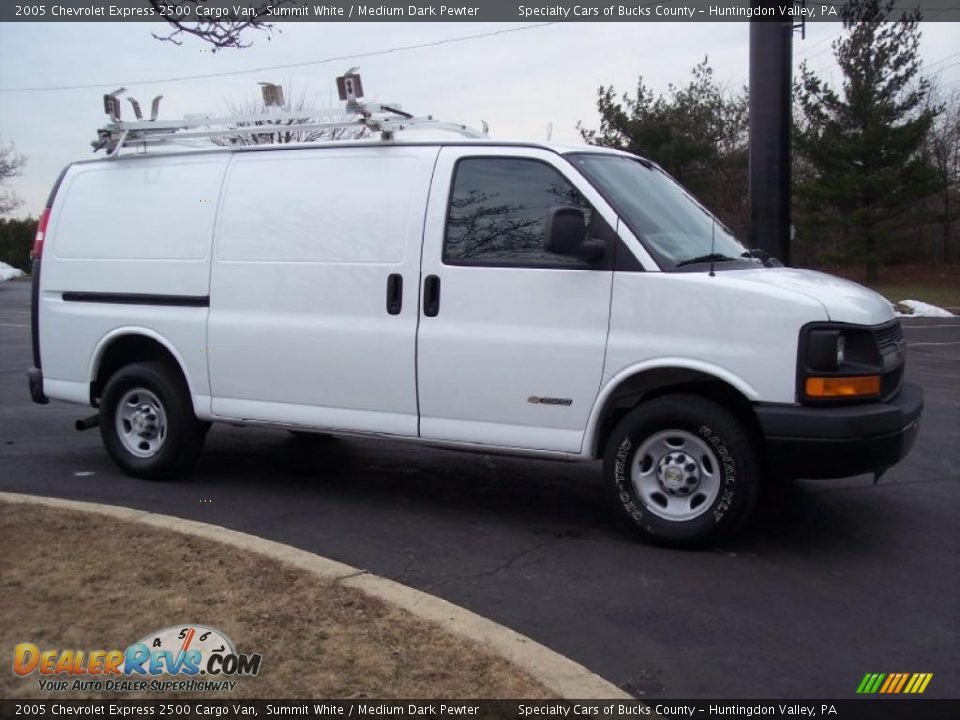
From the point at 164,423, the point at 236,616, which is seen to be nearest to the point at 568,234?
the point at 236,616

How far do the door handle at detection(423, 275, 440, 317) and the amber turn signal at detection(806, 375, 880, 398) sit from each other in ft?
6.87

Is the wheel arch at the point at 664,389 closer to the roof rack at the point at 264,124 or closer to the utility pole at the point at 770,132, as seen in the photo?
the roof rack at the point at 264,124

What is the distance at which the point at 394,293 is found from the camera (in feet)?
18.9

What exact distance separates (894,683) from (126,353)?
5.31 meters

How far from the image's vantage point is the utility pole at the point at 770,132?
406 inches

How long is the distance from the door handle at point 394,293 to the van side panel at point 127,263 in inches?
54.2

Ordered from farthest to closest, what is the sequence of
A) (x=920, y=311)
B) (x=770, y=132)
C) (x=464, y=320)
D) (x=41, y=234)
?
1. (x=920, y=311)
2. (x=770, y=132)
3. (x=41, y=234)
4. (x=464, y=320)

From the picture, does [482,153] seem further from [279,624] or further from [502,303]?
[279,624]

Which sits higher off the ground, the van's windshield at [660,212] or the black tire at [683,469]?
the van's windshield at [660,212]

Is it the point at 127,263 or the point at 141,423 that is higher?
the point at 127,263

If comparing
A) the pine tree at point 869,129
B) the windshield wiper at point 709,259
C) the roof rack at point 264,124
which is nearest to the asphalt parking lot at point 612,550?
the windshield wiper at point 709,259

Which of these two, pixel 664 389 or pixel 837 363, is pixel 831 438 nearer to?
pixel 837 363

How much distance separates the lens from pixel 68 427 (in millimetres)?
8727

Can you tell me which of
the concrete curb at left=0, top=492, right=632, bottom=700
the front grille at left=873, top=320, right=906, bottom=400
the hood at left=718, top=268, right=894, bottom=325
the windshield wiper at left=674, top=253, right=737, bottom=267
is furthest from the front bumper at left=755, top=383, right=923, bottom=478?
the concrete curb at left=0, top=492, right=632, bottom=700
